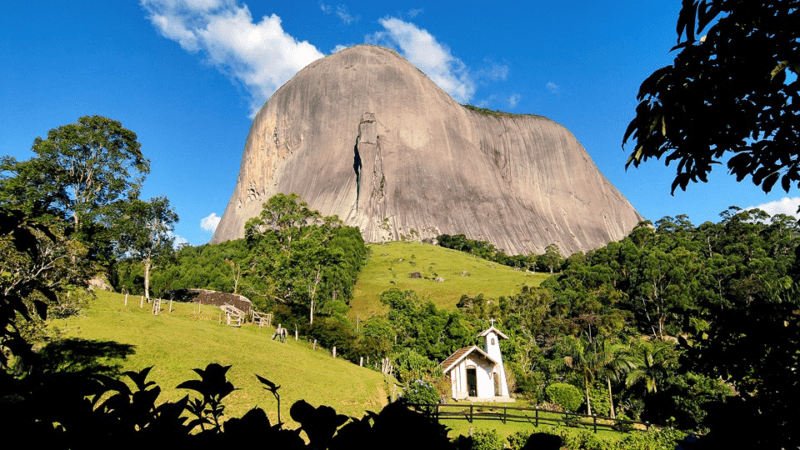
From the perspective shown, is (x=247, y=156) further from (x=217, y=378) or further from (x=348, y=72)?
(x=217, y=378)

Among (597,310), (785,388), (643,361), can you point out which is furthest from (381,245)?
(785,388)

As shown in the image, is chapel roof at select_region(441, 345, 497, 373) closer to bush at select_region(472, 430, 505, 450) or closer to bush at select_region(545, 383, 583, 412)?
bush at select_region(545, 383, 583, 412)


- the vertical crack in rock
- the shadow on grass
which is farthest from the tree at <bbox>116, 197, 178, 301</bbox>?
the vertical crack in rock

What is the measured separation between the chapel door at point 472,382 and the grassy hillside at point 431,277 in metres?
22.0

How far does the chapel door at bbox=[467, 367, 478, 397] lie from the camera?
35156 millimetres

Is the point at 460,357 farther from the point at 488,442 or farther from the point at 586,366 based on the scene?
the point at 488,442

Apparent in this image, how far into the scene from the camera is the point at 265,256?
50594 mm

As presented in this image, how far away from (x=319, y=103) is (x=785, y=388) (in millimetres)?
144369

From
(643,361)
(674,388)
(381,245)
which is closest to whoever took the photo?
(674,388)

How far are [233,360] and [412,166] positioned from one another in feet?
344

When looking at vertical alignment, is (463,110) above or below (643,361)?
above

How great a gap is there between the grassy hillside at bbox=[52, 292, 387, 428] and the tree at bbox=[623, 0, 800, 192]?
55.2 feet

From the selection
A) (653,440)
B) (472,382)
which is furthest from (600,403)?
(653,440)

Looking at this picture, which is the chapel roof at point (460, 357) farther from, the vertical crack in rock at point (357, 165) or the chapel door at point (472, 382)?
the vertical crack in rock at point (357, 165)
